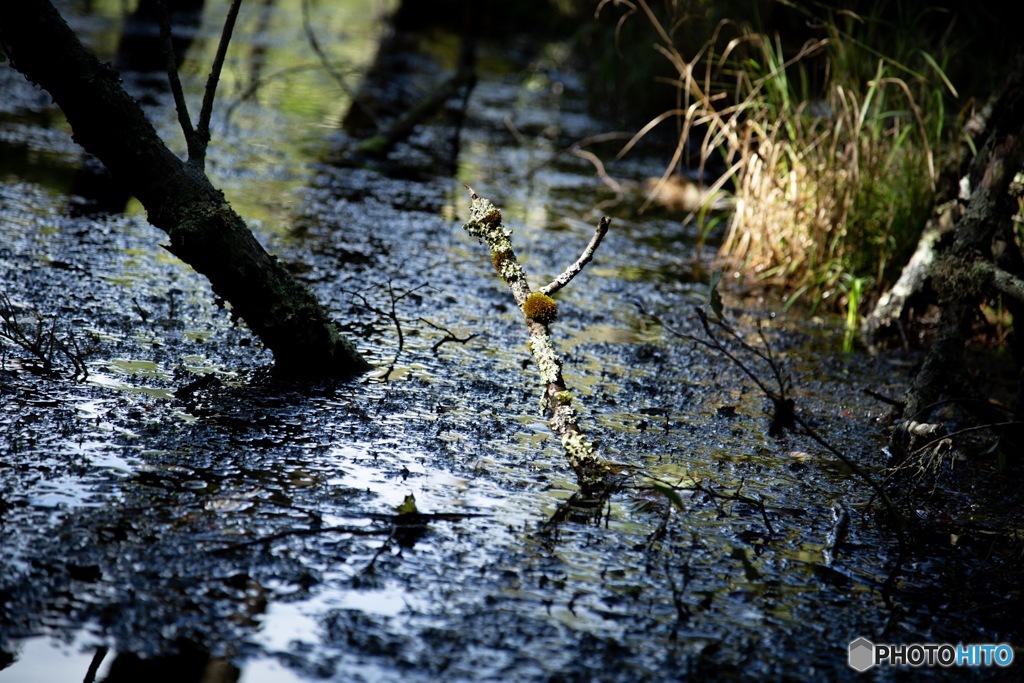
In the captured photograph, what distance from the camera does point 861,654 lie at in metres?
1.87

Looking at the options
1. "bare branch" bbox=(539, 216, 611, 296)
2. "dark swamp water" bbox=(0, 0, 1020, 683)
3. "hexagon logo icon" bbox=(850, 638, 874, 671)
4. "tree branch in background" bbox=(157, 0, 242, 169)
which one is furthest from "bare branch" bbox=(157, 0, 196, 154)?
"hexagon logo icon" bbox=(850, 638, 874, 671)

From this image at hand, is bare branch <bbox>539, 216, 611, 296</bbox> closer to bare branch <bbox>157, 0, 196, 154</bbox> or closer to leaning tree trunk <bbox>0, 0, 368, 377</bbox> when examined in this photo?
leaning tree trunk <bbox>0, 0, 368, 377</bbox>

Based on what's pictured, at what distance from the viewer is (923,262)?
13.4ft

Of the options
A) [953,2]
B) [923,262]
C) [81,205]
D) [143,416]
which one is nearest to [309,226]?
[81,205]

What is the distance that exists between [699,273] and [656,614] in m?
3.41

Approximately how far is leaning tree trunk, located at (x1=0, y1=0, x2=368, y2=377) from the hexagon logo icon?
69.5 inches

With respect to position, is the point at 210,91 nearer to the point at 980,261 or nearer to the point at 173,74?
the point at 173,74

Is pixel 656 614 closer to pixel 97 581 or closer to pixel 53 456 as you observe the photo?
pixel 97 581

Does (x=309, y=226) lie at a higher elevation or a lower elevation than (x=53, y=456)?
higher

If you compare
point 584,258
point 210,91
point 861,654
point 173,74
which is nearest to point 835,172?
point 584,258

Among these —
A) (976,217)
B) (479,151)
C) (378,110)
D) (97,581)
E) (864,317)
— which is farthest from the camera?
(378,110)

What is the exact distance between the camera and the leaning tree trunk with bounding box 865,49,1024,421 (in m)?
3.04

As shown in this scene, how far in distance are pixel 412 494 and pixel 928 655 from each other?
115cm

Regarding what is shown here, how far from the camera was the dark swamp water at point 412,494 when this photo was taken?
177 cm
